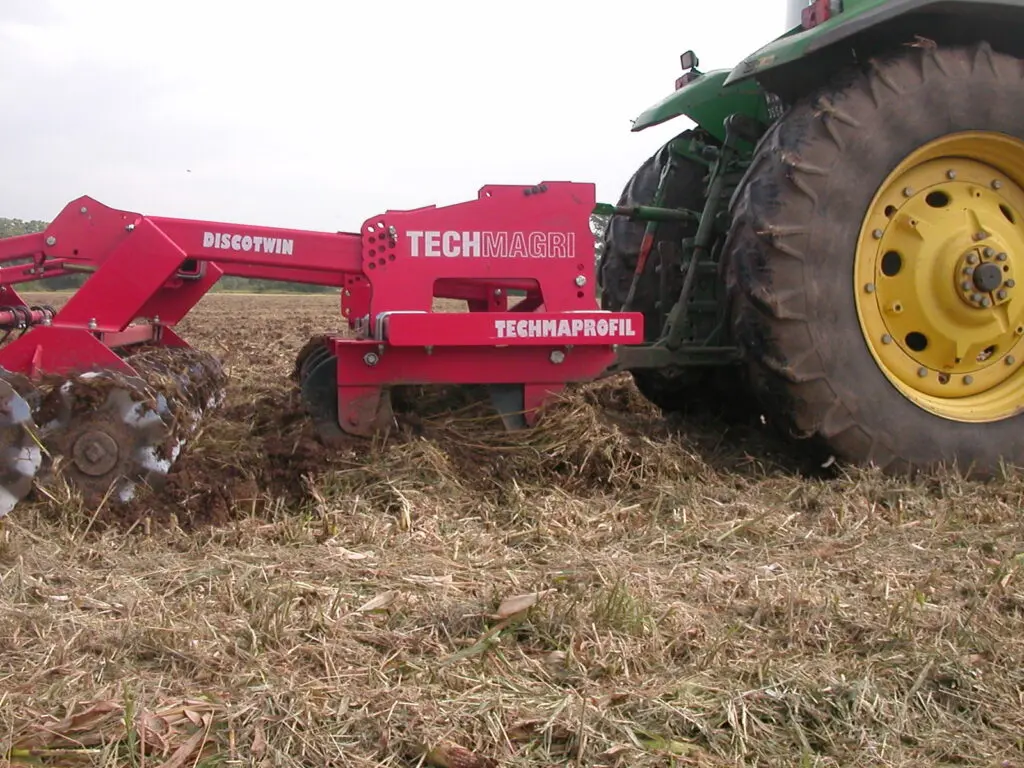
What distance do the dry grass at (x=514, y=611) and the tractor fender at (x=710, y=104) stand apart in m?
1.86

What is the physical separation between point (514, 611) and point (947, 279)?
250 cm

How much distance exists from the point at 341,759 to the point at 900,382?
2902 mm

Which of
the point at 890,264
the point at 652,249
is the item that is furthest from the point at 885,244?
the point at 652,249

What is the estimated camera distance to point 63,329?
3.55m

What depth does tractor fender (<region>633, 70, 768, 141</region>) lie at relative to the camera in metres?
4.71

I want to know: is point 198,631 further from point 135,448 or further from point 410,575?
point 135,448

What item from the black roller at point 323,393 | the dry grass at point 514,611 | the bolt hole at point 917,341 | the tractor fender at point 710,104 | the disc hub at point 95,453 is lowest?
the dry grass at point 514,611

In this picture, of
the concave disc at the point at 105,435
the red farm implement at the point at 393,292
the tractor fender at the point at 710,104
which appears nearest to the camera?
the concave disc at the point at 105,435

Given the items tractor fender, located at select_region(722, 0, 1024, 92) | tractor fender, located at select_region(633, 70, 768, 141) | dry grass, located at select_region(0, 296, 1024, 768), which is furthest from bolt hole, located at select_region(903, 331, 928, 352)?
tractor fender, located at select_region(633, 70, 768, 141)

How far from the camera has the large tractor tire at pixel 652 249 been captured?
4.81 meters

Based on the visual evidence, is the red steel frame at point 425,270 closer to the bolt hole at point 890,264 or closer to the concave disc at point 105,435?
the concave disc at point 105,435

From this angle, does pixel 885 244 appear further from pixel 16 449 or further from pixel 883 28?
pixel 16 449

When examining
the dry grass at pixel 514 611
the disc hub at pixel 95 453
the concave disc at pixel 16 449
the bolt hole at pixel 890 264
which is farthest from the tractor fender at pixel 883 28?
the concave disc at pixel 16 449

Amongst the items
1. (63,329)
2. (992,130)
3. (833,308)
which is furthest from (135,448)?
Answer: (992,130)
